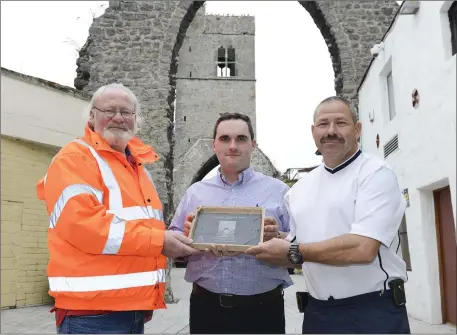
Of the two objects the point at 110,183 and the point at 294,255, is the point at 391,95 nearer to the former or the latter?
the point at 294,255

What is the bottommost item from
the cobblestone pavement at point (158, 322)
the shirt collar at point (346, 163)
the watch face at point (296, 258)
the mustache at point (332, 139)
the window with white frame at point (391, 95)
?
the cobblestone pavement at point (158, 322)

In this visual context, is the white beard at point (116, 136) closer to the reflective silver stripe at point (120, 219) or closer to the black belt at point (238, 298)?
the reflective silver stripe at point (120, 219)

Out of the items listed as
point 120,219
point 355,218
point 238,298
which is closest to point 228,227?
point 238,298

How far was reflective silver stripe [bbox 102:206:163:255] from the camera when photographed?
2215mm

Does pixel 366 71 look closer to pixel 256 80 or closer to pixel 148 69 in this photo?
pixel 148 69

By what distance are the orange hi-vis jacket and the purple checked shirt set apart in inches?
21.9

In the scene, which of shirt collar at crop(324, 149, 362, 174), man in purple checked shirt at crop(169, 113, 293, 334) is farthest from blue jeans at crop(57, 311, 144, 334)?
shirt collar at crop(324, 149, 362, 174)

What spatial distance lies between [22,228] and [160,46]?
463 centimetres

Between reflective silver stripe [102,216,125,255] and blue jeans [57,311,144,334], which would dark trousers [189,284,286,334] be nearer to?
blue jeans [57,311,144,334]

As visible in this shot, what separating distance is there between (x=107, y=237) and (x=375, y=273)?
1.38 m

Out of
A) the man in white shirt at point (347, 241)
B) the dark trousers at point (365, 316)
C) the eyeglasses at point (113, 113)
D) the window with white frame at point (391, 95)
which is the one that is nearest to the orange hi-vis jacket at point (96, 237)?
the eyeglasses at point (113, 113)

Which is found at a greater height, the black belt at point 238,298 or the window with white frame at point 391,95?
the window with white frame at point 391,95

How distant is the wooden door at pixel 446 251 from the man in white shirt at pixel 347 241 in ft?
14.6

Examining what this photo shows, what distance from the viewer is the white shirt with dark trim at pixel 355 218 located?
219 cm
